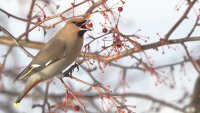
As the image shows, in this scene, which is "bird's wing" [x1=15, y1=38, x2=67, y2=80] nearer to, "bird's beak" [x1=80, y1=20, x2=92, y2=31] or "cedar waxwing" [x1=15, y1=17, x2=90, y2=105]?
"cedar waxwing" [x1=15, y1=17, x2=90, y2=105]

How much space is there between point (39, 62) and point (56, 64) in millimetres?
93

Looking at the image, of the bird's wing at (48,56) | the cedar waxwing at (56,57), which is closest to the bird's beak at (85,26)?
the cedar waxwing at (56,57)

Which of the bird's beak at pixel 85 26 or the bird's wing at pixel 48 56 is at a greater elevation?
the bird's beak at pixel 85 26

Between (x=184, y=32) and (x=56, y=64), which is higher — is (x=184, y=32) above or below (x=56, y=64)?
above

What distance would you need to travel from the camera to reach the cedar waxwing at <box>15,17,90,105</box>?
2.72 meters

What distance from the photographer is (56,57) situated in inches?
109

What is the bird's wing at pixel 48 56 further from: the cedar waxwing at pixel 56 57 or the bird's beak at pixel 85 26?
the bird's beak at pixel 85 26

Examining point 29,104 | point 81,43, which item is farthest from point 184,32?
point 81,43

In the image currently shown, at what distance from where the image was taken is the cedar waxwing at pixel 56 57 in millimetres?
2721

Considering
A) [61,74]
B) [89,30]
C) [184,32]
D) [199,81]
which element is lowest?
[61,74]

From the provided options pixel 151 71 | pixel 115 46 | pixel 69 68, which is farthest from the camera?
pixel 151 71

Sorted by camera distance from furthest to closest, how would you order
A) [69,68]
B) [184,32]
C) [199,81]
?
[184,32], [199,81], [69,68]

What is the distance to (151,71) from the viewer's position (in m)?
3.10

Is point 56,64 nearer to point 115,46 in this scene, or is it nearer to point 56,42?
point 56,42
